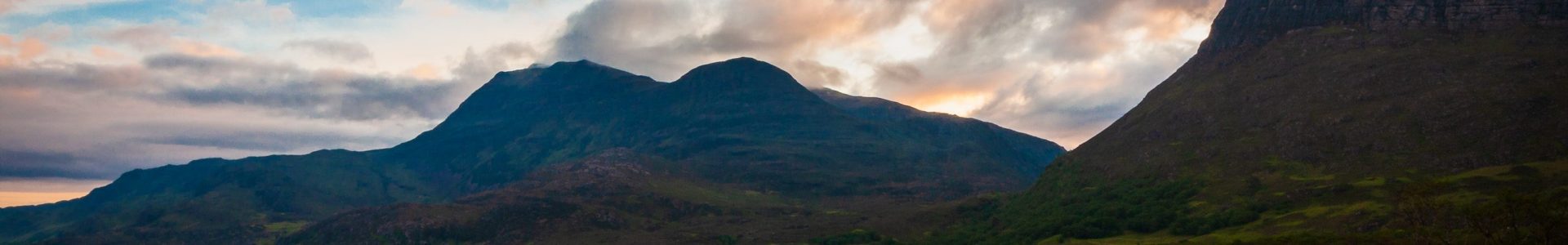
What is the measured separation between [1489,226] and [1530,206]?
371 inches

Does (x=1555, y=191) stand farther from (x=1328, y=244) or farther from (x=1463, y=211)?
(x=1328, y=244)

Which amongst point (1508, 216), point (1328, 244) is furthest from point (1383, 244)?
point (1508, 216)

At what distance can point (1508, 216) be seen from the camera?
159125 millimetres

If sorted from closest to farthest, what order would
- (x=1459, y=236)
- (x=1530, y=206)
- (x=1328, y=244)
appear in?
(x=1530, y=206) < (x=1459, y=236) < (x=1328, y=244)

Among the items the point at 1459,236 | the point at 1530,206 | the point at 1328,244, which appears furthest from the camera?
the point at 1328,244

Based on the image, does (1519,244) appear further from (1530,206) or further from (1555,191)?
(1555,191)

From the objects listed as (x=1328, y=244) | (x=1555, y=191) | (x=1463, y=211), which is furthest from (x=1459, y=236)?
(x=1555, y=191)

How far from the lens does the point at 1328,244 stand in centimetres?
19100

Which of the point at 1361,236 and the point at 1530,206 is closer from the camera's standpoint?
the point at 1530,206

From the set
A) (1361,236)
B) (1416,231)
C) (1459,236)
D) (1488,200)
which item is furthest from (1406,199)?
(1488,200)

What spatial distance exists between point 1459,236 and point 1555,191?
36384mm

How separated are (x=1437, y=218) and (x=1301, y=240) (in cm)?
2258

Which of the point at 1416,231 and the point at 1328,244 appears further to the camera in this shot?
the point at 1328,244

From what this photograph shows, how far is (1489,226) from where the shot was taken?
164m
